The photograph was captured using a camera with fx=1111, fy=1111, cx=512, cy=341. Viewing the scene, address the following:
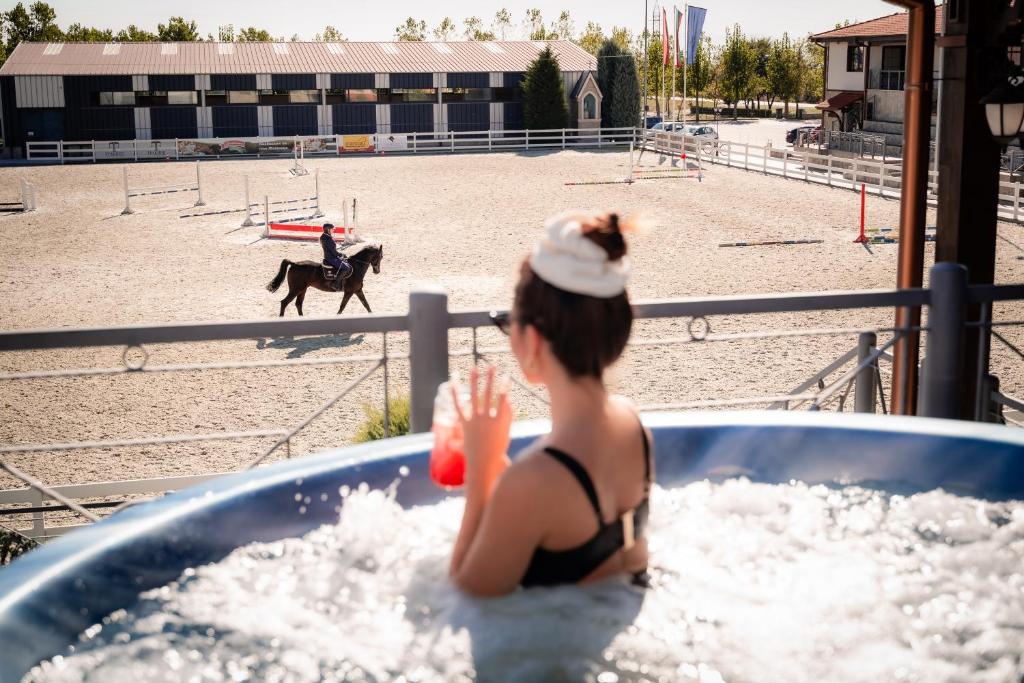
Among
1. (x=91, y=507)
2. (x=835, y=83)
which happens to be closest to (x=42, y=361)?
(x=91, y=507)

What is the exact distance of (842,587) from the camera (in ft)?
10.1

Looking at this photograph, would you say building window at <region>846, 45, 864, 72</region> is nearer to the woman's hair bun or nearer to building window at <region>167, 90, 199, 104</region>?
building window at <region>167, 90, 199, 104</region>

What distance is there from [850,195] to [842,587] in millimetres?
27554

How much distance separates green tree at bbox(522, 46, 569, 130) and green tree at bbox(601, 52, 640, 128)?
8.78ft

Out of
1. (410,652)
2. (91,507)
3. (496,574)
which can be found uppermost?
(496,574)

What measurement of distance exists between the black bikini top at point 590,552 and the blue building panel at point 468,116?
165 feet

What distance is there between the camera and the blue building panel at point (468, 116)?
5194 centimetres

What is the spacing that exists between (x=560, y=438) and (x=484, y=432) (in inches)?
7.2

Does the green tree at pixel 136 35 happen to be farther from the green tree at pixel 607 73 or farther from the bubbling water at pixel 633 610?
the bubbling water at pixel 633 610

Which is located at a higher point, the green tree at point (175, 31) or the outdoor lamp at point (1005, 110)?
the green tree at point (175, 31)

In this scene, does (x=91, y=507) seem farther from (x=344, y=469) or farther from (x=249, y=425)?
(x=344, y=469)

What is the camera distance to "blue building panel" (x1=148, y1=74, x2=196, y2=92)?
48.6m

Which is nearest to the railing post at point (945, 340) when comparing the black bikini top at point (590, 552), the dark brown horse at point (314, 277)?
the black bikini top at point (590, 552)

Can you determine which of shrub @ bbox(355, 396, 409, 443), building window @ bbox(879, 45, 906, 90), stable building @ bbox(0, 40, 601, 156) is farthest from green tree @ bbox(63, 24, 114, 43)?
shrub @ bbox(355, 396, 409, 443)
